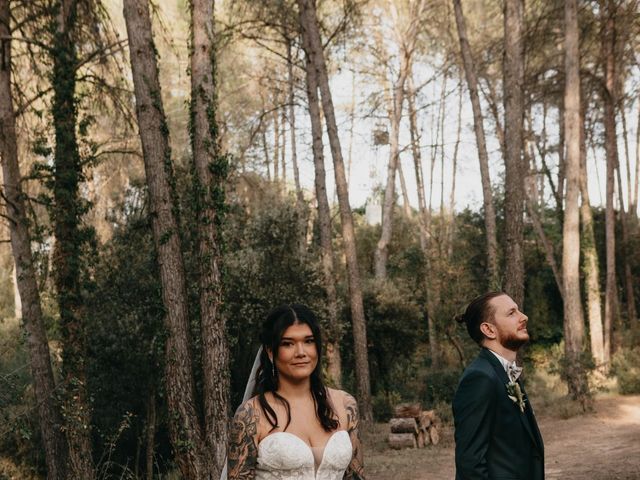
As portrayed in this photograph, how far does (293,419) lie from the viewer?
2.91 metres

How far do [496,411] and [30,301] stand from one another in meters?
9.54

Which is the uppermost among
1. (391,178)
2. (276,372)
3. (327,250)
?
(391,178)

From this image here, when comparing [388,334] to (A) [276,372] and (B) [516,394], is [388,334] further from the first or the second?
(A) [276,372]

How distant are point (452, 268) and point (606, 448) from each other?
8.94 meters

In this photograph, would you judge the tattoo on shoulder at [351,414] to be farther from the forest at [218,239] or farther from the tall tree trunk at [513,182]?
the tall tree trunk at [513,182]

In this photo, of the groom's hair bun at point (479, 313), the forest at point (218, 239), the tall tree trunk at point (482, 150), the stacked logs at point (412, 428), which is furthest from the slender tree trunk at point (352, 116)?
the groom's hair bun at point (479, 313)

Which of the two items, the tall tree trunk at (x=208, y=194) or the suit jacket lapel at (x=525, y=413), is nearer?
the suit jacket lapel at (x=525, y=413)

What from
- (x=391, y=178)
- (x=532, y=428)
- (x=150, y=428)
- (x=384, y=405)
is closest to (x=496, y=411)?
(x=532, y=428)

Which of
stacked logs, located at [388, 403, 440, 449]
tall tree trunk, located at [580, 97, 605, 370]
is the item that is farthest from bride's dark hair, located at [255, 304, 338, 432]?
tall tree trunk, located at [580, 97, 605, 370]

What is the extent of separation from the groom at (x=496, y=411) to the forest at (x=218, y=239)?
632cm

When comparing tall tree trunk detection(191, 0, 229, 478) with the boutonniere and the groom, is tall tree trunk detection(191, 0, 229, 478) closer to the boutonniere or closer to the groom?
the groom

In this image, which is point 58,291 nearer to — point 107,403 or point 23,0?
point 107,403

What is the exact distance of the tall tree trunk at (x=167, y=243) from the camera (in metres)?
9.95

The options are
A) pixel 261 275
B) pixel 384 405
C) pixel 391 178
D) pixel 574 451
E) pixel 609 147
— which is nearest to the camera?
pixel 574 451
